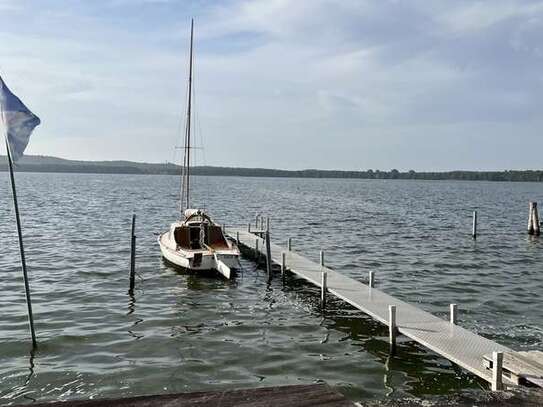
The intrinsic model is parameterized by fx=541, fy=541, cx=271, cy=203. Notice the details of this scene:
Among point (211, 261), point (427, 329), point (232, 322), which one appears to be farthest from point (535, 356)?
point (211, 261)

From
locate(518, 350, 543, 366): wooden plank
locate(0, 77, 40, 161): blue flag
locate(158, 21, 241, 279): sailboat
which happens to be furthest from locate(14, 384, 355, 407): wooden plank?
locate(158, 21, 241, 279): sailboat

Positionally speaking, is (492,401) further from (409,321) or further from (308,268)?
(308,268)

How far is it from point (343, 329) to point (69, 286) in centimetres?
1145

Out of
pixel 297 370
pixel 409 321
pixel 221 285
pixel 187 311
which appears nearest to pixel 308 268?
pixel 221 285

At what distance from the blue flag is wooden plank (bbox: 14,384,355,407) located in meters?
7.89

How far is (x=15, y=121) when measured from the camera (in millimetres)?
10859

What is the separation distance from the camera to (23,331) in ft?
49.8

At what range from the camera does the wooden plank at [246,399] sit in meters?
4.52

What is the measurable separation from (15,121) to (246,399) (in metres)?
8.51

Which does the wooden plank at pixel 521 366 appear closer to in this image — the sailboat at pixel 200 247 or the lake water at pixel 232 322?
the lake water at pixel 232 322

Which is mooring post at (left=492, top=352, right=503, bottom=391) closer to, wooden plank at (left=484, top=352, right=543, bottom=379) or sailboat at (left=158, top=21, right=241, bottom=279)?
wooden plank at (left=484, top=352, right=543, bottom=379)

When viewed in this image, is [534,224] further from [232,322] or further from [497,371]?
[497,371]

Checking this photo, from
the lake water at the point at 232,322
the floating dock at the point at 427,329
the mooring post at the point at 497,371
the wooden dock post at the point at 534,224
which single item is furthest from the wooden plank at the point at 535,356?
the wooden dock post at the point at 534,224

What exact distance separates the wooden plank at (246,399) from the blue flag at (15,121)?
789cm
